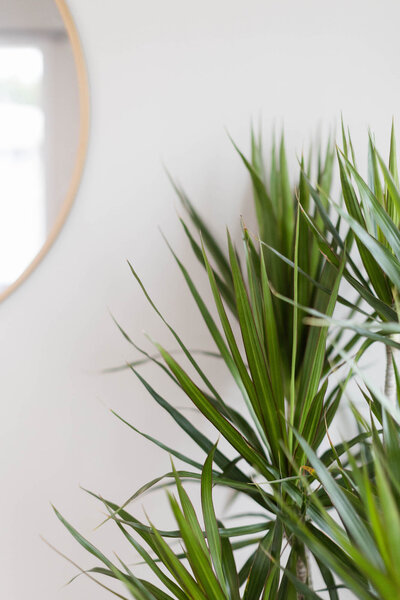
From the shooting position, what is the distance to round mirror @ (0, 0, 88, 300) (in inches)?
48.3

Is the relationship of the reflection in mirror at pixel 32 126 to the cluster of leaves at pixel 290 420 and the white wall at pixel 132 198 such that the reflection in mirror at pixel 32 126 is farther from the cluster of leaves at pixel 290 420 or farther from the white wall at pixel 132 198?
the cluster of leaves at pixel 290 420

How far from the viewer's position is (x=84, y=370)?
4.21ft

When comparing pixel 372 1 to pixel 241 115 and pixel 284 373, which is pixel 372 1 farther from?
pixel 284 373

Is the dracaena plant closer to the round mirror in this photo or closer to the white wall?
the white wall

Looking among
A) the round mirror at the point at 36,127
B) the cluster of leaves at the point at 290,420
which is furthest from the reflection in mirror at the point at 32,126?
the cluster of leaves at the point at 290,420

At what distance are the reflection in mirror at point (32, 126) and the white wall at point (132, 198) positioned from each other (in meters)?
0.05

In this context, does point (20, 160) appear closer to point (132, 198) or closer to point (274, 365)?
point (132, 198)

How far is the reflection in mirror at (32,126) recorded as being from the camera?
1.23 m

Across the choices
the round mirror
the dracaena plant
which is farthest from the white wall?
the dracaena plant

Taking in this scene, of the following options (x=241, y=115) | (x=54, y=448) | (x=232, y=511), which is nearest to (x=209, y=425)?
(x=232, y=511)

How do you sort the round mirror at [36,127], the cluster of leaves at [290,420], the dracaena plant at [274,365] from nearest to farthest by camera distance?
1. the cluster of leaves at [290,420]
2. the dracaena plant at [274,365]
3. the round mirror at [36,127]

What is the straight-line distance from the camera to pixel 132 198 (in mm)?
1265

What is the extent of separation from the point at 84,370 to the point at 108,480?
26 cm

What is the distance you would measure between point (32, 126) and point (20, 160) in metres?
0.08
